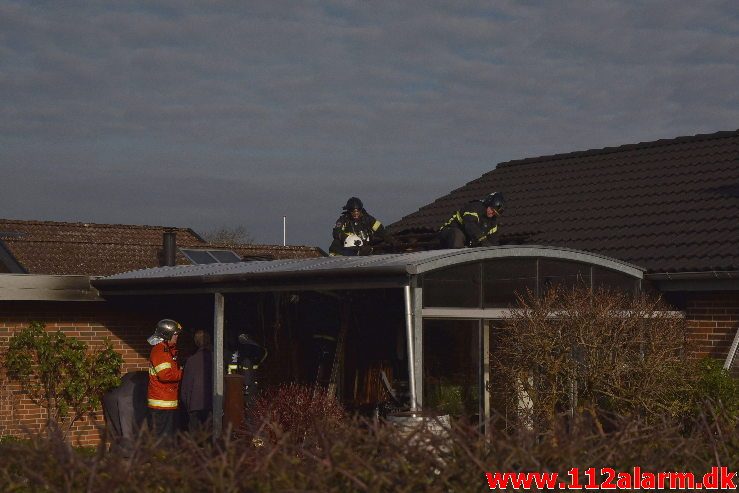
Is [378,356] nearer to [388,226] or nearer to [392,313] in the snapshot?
[392,313]

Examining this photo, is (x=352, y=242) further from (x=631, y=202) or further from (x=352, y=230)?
(x=631, y=202)

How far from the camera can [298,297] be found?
1766 cm

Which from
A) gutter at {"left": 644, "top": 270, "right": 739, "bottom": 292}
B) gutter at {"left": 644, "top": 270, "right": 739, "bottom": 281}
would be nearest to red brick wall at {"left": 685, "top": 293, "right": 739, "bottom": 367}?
gutter at {"left": 644, "top": 270, "right": 739, "bottom": 292}

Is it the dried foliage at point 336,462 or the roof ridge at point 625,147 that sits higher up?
the roof ridge at point 625,147

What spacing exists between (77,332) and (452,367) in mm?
6591

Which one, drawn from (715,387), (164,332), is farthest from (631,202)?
(164,332)

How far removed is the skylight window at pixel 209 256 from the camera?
23.9m

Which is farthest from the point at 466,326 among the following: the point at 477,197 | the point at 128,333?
the point at 477,197

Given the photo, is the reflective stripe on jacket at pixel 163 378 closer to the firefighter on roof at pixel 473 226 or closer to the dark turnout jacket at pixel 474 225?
the firefighter on roof at pixel 473 226

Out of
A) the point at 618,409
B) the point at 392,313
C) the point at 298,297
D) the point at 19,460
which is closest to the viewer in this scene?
the point at 19,460

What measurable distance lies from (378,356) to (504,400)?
2582 mm

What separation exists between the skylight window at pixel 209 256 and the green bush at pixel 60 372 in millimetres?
6419

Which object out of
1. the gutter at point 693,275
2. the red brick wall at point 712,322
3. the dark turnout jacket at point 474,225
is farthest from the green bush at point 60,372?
the red brick wall at point 712,322

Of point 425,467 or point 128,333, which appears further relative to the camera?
point 128,333
